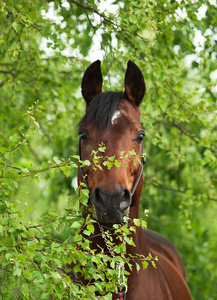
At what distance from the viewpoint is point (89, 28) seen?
5.35 m

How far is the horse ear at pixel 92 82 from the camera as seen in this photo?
3.52 m

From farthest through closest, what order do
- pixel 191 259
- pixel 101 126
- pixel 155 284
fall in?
pixel 191 259
pixel 155 284
pixel 101 126

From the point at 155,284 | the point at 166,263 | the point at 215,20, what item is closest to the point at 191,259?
the point at 166,263

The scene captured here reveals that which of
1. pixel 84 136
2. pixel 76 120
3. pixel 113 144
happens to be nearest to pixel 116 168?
pixel 113 144

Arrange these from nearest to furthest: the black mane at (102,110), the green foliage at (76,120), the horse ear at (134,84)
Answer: the green foliage at (76,120) → the black mane at (102,110) → the horse ear at (134,84)

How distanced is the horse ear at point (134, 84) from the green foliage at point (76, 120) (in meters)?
0.62

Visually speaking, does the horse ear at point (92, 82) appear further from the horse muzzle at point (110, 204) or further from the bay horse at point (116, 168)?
the horse muzzle at point (110, 204)

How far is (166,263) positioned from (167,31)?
2.43 m

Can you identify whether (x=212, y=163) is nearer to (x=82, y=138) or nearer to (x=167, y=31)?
(x=167, y=31)

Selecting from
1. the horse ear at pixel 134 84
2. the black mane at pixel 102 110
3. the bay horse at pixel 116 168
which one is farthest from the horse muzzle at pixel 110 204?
the horse ear at pixel 134 84

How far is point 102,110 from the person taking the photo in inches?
123

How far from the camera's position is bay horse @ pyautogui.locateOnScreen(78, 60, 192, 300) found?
8.80 ft

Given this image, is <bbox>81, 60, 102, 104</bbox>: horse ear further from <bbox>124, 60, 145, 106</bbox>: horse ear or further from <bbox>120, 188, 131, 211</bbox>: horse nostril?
<bbox>120, 188, 131, 211</bbox>: horse nostril

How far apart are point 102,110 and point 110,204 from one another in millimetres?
761
